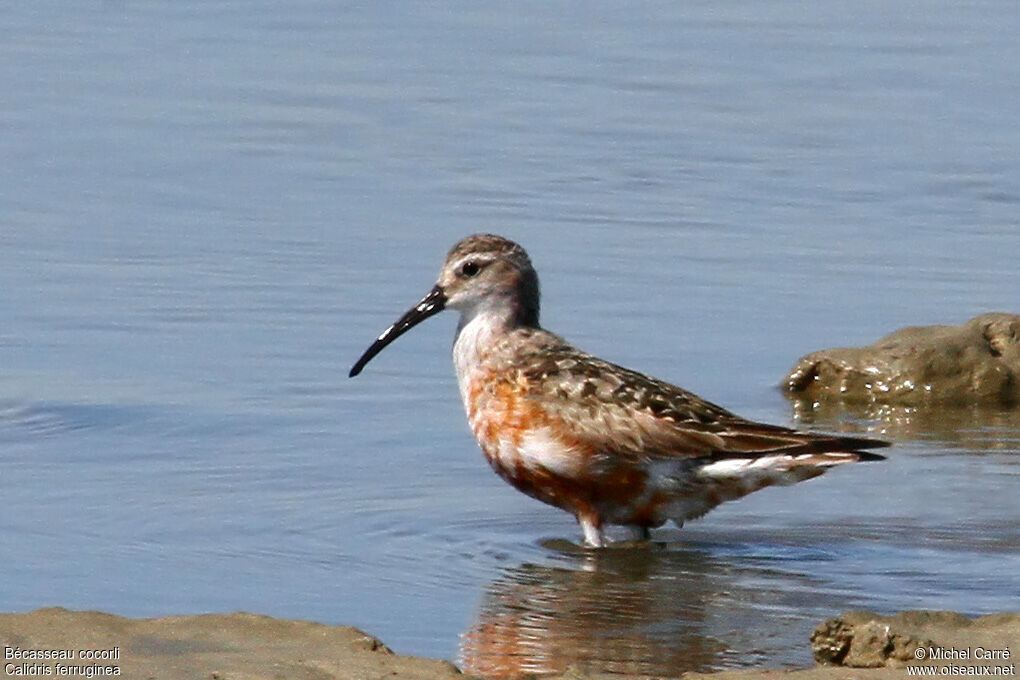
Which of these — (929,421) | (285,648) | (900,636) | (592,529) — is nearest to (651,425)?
(592,529)

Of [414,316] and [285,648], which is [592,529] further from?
[285,648]

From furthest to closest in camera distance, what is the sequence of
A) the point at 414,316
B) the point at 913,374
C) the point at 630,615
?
the point at 913,374
the point at 414,316
the point at 630,615

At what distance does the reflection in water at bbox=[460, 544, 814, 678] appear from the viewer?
26.5 ft

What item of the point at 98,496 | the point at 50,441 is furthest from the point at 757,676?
the point at 50,441

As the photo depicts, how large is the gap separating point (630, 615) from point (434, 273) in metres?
5.16

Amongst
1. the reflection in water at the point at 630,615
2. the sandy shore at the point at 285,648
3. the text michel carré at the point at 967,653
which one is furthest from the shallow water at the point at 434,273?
the text michel carré at the point at 967,653

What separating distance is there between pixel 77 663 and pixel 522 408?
3739 mm

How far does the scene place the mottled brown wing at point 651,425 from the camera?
10109 mm

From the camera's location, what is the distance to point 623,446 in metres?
10.2

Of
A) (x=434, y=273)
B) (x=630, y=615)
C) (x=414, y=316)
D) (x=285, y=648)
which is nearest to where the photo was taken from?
(x=285, y=648)

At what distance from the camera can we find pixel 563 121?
17234mm

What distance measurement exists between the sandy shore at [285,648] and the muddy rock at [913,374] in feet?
15.4

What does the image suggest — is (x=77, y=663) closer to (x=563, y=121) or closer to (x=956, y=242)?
(x=956, y=242)

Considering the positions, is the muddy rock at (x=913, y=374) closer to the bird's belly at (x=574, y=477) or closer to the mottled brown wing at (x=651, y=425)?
the mottled brown wing at (x=651, y=425)
